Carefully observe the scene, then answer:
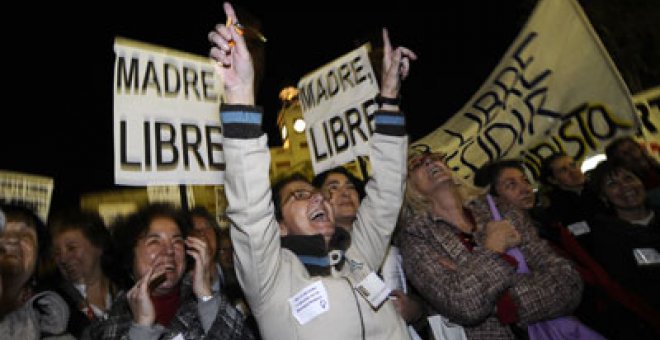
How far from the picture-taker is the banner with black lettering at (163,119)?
3307 mm

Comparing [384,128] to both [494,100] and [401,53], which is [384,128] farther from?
[494,100]

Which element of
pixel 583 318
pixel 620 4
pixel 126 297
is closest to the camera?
pixel 126 297

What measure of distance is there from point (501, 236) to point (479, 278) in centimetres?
43

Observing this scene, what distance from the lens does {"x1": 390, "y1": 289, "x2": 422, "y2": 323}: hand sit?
115 inches

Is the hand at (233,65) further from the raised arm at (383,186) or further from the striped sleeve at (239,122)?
the raised arm at (383,186)

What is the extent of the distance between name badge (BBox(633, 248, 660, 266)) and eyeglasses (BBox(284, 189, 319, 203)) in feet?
7.40

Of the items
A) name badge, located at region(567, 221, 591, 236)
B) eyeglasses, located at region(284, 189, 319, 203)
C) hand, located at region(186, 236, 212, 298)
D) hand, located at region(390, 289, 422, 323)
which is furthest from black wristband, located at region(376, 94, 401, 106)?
name badge, located at region(567, 221, 591, 236)

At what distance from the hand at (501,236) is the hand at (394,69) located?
0.95 metres

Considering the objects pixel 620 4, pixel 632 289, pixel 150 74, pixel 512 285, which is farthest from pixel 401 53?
pixel 620 4

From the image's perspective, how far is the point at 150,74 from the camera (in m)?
3.54

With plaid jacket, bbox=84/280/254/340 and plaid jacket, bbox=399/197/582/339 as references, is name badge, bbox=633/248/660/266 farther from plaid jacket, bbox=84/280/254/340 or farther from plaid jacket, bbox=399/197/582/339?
plaid jacket, bbox=84/280/254/340

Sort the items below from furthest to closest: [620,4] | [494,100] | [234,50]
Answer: [620,4] < [494,100] < [234,50]

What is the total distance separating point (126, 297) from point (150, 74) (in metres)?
1.60

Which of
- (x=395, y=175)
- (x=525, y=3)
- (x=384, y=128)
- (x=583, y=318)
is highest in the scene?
(x=525, y=3)
